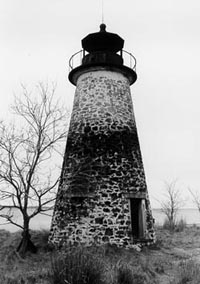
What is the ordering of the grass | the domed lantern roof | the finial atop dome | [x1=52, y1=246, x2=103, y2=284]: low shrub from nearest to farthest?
[x1=52, y1=246, x2=103, y2=284]: low shrub, the grass, the domed lantern roof, the finial atop dome

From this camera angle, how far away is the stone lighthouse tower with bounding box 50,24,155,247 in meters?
11.7

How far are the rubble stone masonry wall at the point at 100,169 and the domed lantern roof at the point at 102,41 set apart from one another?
131 centimetres

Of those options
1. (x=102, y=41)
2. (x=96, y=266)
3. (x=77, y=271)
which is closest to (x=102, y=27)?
(x=102, y=41)

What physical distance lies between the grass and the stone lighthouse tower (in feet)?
2.55

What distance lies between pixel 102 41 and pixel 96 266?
32.5 ft

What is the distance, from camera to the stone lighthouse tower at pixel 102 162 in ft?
38.4

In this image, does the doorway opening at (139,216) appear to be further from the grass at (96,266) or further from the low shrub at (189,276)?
the low shrub at (189,276)

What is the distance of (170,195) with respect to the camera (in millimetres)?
33500

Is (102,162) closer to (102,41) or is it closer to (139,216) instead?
(139,216)

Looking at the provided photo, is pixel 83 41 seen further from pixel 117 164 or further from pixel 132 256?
pixel 132 256

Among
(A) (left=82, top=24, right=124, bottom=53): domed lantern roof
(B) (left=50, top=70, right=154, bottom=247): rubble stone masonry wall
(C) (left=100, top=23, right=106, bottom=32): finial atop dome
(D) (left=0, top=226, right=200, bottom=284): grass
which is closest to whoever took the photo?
(D) (left=0, top=226, right=200, bottom=284): grass

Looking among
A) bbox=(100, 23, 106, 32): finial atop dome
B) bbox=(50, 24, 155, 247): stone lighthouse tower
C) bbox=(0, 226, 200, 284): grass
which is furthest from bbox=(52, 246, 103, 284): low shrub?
bbox=(100, 23, 106, 32): finial atop dome

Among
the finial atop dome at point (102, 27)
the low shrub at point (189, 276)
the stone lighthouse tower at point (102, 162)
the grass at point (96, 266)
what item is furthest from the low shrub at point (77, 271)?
the finial atop dome at point (102, 27)

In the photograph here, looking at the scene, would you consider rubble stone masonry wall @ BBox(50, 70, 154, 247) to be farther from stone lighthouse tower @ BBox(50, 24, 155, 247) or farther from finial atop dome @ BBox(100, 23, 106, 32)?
finial atop dome @ BBox(100, 23, 106, 32)
